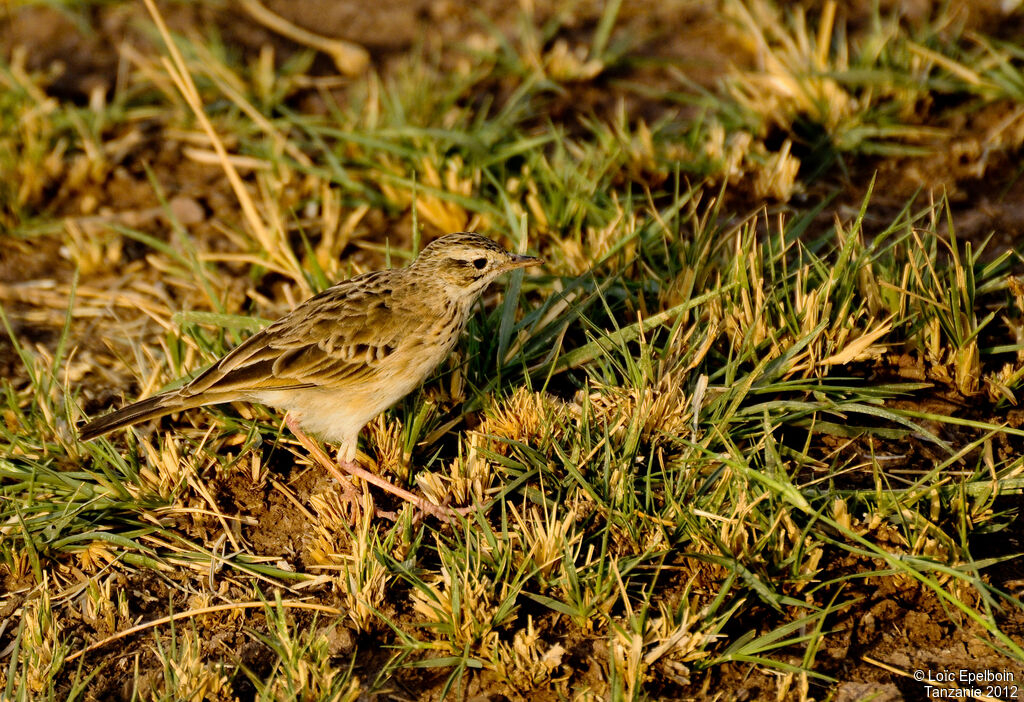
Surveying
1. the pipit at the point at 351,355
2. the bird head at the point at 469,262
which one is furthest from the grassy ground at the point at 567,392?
the bird head at the point at 469,262

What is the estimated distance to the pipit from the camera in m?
4.93

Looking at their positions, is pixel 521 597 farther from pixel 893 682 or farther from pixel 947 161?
pixel 947 161

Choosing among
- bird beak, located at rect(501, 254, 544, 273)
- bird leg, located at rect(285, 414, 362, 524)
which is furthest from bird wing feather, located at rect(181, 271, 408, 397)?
bird beak, located at rect(501, 254, 544, 273)

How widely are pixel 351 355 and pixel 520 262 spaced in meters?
0.92

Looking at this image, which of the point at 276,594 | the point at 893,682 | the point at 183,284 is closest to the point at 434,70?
the point at 183,284

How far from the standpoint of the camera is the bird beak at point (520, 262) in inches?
201

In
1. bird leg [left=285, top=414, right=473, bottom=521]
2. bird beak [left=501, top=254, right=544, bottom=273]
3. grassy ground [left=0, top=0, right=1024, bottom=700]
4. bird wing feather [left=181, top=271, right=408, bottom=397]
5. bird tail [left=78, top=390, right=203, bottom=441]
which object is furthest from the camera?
bird beak [left=501, top=254, right=544, bottom=273]

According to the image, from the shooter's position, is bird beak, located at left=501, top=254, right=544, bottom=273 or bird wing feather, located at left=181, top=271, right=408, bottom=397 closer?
bird wing feather, located at left=181, top=271, right=408, bottom=397

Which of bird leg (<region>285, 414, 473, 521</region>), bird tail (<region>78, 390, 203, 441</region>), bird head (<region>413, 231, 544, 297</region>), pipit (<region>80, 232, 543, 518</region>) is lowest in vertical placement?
bird leg (<region>285, 414, 473, 521</region>)

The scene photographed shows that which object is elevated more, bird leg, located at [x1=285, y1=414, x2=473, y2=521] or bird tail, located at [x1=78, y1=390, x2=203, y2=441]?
bird tail, located at [x1=78, y1=390, x2=203, y2=441]

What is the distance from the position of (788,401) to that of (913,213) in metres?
2.14

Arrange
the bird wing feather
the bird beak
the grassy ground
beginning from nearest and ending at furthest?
the grassy ground
the bird wing feather
the bird beak

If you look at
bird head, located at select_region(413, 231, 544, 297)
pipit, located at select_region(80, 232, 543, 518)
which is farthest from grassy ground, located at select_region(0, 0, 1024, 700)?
bird head, located at select_region(413, 231, 544, 297)

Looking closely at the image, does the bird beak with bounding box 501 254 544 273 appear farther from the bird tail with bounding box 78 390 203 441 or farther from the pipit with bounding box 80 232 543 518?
the bird tail with bounding box 78 390 203 441
